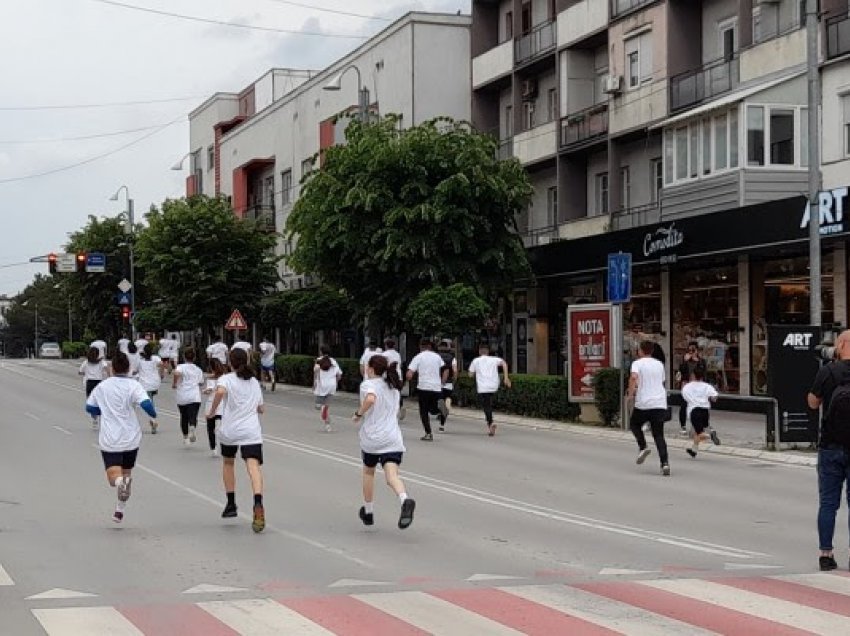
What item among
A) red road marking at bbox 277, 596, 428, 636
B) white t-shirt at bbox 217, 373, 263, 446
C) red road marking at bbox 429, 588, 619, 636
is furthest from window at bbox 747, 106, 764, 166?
red road marking at bbox 277, 596, 428, 636

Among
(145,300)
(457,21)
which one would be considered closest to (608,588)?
(457,21)

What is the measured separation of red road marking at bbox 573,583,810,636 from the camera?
7465 millimetres

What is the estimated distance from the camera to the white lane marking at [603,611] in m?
7.47

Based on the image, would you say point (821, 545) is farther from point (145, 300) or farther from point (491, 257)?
point (145, 300)

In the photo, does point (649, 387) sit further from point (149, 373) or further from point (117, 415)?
point (149, 373)

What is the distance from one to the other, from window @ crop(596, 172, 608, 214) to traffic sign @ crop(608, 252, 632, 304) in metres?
12.5

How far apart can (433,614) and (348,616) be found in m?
0.55

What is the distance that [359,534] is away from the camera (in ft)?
37.7

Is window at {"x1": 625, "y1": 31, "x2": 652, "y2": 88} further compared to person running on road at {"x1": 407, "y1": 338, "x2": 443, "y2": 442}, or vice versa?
window at {"x1": 625, "y1": 31, "x2": 652, "y2": 88}

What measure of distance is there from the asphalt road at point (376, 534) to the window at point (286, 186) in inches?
1525

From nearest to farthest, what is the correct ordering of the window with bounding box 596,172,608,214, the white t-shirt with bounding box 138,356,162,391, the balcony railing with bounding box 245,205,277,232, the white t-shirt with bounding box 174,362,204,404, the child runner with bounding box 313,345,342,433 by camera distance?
the white t-shirt with bounding box 174,362,204,404
the child runner with bounding box 313,345,342,433
the white t-shirt with bounding box 138,356,162,391
the window with bounding box 596,172,608,214
the balcony railing with bounding box 245,205,277,232

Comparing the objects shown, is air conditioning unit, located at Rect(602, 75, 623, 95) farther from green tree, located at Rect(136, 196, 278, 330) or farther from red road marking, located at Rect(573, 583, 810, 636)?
red road marking, located at Rect(573, 583, 810, 636)

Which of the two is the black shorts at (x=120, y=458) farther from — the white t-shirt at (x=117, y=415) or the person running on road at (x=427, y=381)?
the person running on road at (x=427, y=381)

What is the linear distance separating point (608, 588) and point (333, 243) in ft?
78.6
